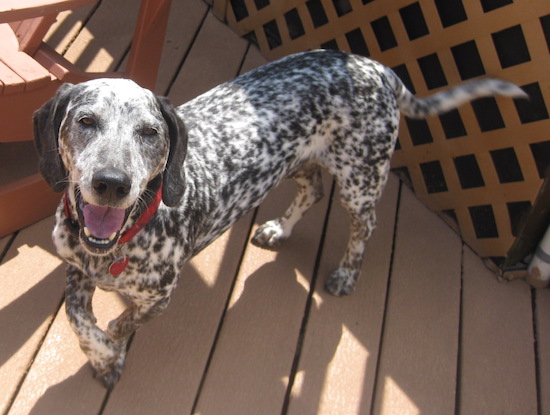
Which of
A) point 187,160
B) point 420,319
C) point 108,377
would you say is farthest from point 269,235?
point 108,377

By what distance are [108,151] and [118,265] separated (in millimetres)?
457

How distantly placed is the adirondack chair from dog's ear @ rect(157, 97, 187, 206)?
692 millimetres

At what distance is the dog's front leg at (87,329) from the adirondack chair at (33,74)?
0.66 m

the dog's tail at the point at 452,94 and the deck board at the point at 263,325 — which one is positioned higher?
the dog's tail at the point at 452,94

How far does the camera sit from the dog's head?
1933mm

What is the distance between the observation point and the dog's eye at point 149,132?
2.08 m

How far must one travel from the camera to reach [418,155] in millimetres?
3660

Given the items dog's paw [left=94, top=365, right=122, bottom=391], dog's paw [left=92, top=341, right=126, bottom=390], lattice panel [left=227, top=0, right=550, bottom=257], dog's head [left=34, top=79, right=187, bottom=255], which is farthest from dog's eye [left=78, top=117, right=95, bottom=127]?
lattice panel [left=227, top=0, right=550, bottom=257]

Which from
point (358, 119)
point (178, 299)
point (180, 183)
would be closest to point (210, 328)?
point (178, 299)

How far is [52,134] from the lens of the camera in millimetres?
2090

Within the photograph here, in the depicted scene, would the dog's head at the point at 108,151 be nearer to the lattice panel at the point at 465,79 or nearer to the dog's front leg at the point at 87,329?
the dog's front leg at the point at 87,329

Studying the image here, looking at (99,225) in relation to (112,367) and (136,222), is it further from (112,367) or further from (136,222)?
(112,367)

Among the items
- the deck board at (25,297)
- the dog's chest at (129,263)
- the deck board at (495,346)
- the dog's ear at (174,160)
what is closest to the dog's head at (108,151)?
the dog's ear at (174,160)

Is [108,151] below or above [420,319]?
above
